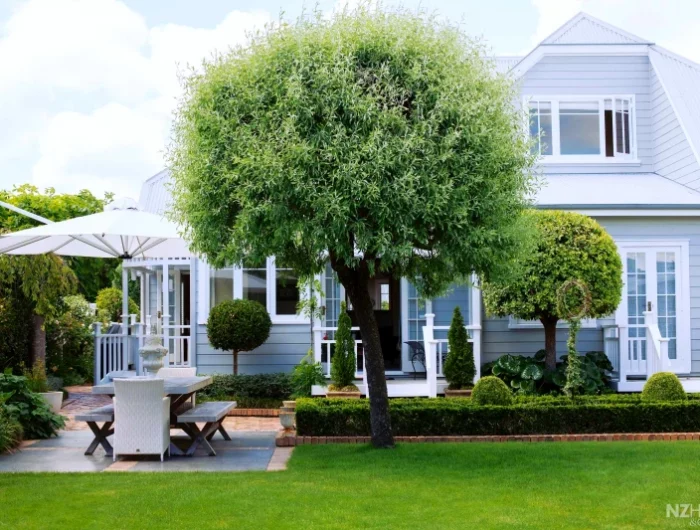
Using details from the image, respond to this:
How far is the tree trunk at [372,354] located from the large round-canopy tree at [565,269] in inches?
136

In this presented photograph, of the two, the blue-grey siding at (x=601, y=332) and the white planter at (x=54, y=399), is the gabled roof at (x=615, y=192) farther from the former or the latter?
the white planter at (x=54, y=399)

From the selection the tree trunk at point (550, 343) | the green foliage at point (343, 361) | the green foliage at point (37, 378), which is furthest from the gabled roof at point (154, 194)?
the tree trunk at point (550, 343)

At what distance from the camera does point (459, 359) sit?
1291cm

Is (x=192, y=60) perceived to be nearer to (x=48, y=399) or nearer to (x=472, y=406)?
(x=472, y=406)

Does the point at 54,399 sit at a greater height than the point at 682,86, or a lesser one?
lesser

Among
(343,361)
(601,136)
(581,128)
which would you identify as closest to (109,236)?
(343,361)

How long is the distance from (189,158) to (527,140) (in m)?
3.74

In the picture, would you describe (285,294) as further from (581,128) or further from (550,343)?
(581,128)

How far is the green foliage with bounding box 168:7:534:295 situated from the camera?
25.9ft

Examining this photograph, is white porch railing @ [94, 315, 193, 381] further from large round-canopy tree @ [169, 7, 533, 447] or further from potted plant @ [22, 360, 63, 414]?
large round-canopy tree @ [169, 7, 533, 447]

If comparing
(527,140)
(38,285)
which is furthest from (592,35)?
(38,285)

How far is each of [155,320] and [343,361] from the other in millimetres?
6601

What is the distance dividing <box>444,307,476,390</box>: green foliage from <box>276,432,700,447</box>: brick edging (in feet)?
8.71

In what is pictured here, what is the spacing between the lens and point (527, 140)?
9.09 meters
